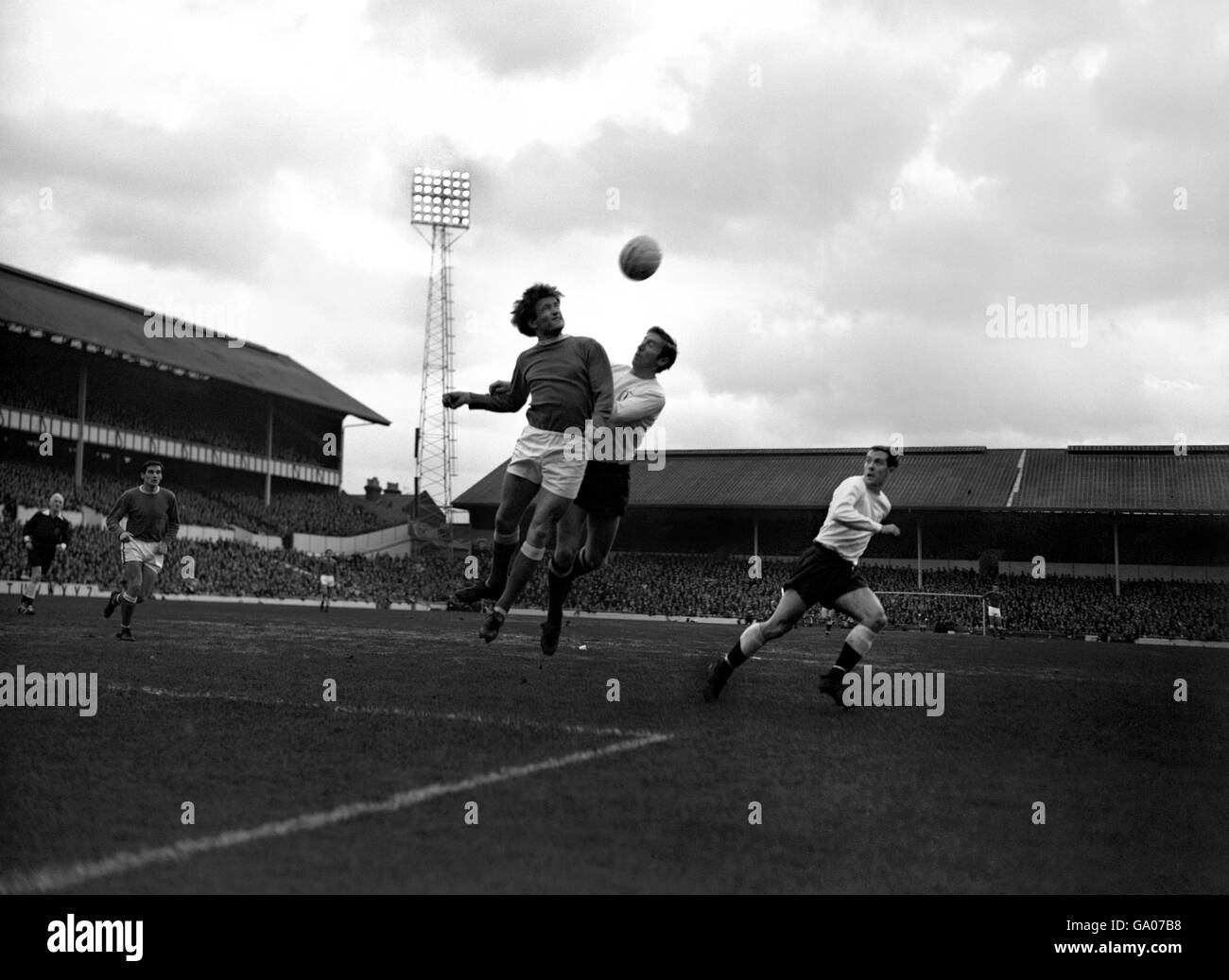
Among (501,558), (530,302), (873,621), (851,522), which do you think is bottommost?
(873,621)

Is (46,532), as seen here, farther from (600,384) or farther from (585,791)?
(585,791)

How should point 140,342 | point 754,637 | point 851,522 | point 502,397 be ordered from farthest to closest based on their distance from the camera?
point 140,342
point 502,397
point 851,522
point 754,637

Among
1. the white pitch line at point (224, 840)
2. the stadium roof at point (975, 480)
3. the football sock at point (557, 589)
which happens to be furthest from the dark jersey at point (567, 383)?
the stadium roof at point (975, 480)

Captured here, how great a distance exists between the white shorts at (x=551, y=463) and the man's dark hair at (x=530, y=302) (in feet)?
2.84

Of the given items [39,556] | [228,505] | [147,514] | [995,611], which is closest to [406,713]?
[147,514]

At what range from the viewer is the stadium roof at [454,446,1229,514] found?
137 ft

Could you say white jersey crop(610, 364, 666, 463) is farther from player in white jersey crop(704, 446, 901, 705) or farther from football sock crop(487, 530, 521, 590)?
player in white jersey crop(704, 446, 901, 705)

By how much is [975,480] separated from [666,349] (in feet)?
130

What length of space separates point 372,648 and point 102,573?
92.7 feet

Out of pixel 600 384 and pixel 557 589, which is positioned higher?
pixel 600 384

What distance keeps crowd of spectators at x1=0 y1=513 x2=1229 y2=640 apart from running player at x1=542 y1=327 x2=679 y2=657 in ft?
92.8

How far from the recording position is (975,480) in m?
44.8

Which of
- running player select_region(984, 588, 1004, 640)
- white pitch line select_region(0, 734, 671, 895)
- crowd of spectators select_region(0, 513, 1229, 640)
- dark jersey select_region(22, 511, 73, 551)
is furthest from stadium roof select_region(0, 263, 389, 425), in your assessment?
white pitch line select_region(0, 734, 671, 895)

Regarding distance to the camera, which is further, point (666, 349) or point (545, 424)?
point (666, 349)
